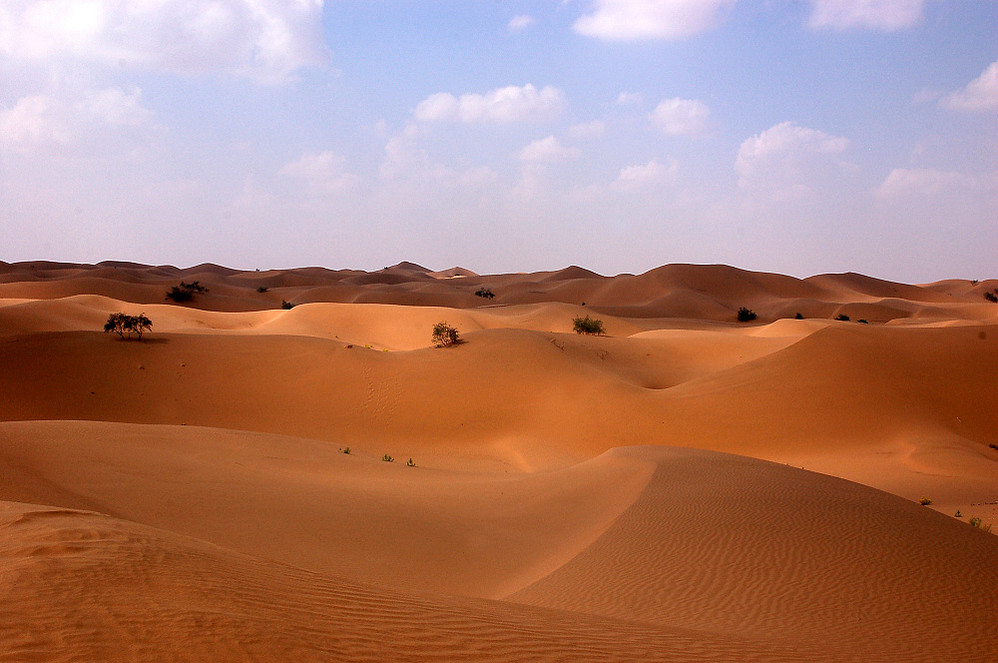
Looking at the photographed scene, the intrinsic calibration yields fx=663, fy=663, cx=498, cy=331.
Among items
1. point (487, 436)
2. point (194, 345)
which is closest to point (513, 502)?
point (487, 436)

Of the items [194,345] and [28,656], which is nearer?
[28,656]

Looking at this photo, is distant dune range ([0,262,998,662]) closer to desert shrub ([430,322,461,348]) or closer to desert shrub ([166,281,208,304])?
desert shrub ([430,322,461,348])

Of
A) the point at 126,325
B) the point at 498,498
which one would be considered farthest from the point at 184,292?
the point at 498,498

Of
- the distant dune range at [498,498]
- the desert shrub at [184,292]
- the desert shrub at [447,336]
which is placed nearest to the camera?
the distant dune range at [498,498]

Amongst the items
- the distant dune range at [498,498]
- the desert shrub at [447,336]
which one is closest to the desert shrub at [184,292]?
the distant dune range at [498,498]

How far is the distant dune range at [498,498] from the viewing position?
339 centimetres

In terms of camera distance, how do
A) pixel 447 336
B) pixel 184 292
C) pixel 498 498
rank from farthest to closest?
pixel 184 292, pixel 447 336, pixel 498 498

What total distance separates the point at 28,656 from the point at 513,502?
7.15 meters

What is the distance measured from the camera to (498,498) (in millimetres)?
9391

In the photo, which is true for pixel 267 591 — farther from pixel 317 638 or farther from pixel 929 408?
pixel 929 408

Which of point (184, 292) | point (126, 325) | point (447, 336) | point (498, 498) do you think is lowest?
point (498, 498)

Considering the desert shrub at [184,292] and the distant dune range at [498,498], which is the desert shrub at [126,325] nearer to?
the distant dune range at [498,498]

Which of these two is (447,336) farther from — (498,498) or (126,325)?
(498,498)

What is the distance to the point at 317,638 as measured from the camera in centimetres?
301
